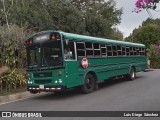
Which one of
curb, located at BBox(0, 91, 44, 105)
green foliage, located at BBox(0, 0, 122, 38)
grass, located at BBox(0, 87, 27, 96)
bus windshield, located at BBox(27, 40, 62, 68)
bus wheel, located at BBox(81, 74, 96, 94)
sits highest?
green foliage, located at BBox(0, 0, 122, 38)

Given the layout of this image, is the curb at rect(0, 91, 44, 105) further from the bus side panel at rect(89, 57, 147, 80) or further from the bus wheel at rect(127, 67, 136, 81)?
the bus wheel at rect(127, 67, 136, 81)

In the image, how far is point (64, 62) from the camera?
12.3 meters

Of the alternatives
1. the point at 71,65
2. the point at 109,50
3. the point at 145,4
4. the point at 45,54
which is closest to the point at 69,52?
the point at 71,65

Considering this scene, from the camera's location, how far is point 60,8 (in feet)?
80.1

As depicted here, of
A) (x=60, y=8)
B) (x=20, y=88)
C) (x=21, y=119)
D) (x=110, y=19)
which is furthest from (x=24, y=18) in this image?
(x=21, y=119)

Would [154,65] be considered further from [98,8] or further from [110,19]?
[98,8]

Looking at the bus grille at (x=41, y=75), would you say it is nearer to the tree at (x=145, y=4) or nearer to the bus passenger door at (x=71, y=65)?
the bus passenger door at (x=71, y=65)

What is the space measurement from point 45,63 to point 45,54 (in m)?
0.42

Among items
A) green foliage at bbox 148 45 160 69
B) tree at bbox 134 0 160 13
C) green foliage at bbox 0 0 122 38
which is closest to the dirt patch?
green foliage at bbox 0 0 122 38

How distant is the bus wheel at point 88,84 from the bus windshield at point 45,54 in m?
1.90

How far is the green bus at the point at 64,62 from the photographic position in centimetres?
1234

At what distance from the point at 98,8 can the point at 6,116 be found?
22504 millimetres

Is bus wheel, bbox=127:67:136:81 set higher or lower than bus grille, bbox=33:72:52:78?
lower

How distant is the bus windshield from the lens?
12.5 m
